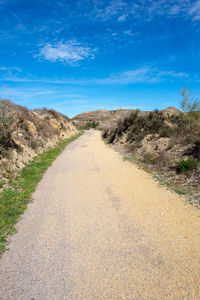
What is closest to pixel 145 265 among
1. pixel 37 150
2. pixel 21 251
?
pixel 21 251

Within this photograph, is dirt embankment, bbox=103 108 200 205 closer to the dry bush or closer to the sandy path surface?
the sandy path surface

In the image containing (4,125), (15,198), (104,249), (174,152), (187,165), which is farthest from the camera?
(174,152)

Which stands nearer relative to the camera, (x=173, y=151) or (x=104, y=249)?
(x=104, y=249)

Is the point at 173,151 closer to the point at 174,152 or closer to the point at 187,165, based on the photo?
the point at 174,152

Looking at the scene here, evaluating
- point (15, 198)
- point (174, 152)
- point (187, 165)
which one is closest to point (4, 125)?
point (15, 198)

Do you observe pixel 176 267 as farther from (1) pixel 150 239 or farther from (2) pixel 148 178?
(2) pixel 148 178

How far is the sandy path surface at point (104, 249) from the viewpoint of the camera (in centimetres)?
268

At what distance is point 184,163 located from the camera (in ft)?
25.1

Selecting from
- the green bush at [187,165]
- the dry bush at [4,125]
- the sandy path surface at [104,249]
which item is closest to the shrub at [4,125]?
the dry bush at [4,125]

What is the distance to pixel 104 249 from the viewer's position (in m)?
3.49

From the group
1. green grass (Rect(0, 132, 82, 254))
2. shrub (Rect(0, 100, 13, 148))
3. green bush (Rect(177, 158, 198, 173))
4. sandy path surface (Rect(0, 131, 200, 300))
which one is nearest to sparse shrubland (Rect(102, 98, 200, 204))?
green bush (Rect(177, 158, 198, 173))

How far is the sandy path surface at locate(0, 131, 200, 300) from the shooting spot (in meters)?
2.68

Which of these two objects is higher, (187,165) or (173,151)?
(173,151)

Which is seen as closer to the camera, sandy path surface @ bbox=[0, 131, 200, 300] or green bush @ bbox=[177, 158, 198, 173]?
sandy path surface @ bbox=[0, 131, 200, 300]
